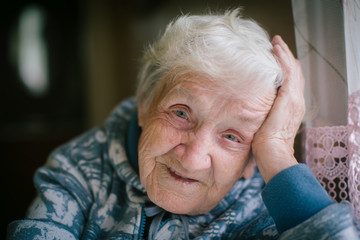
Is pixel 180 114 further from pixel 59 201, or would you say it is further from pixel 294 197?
pixel 59 201

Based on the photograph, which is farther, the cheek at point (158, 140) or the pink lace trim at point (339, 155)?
the cheek at point (158, 140)

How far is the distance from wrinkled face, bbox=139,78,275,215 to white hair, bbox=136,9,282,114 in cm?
5

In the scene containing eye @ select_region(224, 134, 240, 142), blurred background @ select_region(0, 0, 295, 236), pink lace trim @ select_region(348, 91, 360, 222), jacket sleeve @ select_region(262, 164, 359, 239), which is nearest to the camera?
jacket sleeve @ select_region(262, 164, 359, 239)

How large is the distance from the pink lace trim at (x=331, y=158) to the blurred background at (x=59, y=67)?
2475mm

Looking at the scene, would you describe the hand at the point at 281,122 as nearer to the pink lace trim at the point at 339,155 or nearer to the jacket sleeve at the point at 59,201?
the pink lace trim at the point at 339,155

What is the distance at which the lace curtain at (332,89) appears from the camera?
0.94m

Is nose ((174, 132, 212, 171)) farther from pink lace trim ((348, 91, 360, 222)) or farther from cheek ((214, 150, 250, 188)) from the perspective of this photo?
pink lace trim ((348, 91, 360, 222))

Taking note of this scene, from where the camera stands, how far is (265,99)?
3.30 feet

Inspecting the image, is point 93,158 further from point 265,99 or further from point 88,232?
point 265,99

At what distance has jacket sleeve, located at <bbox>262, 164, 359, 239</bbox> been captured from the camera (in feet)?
2.57

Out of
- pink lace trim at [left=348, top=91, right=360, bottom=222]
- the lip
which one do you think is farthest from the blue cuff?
the lip

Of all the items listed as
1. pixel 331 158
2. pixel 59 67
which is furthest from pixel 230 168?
pixel 59 67

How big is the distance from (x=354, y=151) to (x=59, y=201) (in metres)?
1.02

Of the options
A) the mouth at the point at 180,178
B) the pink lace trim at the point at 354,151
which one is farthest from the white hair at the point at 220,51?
the mouth at the point at 180,178
